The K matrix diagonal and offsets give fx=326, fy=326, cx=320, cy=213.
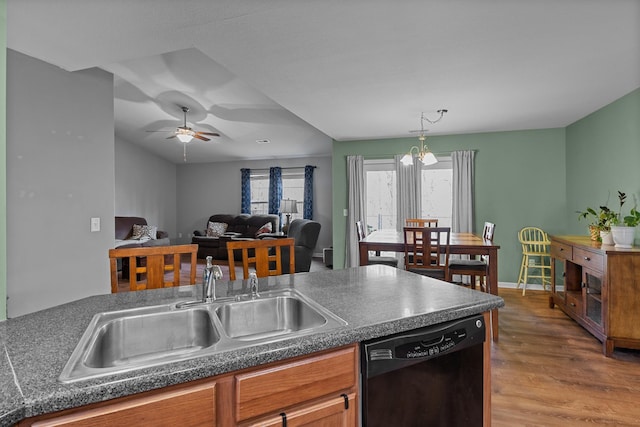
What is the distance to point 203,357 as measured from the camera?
0.86 meters

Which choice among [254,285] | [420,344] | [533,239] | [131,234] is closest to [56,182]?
[254,285]

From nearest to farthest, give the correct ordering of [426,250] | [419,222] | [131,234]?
[426,250] < [419,222] < [131,234]

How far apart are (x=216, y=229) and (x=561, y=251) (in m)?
6.51

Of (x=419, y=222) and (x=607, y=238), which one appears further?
(x=419, y=222)

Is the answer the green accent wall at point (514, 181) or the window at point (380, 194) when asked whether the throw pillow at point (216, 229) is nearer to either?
the window at point (380, 194)

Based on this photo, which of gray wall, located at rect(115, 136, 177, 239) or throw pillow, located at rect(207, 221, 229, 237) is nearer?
gray wall, located at rect(115, 136, 177, 239)

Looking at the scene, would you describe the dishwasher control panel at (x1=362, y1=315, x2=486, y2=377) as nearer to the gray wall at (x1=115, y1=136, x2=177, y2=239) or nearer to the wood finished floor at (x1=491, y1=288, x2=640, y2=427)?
the wood finished floor at (x1=491, y1=288, x2=640, y2=427)

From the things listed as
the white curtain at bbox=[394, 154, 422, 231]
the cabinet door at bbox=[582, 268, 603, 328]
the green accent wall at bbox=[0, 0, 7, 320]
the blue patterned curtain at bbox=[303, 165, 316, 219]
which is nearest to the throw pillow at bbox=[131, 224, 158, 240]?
the blue patterned curtain at bbox=[303, 165, 316, 219]

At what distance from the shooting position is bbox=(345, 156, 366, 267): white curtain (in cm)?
546

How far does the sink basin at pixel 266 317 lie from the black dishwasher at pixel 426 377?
30 cm

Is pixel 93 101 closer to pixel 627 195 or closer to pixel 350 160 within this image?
pixel 350 160

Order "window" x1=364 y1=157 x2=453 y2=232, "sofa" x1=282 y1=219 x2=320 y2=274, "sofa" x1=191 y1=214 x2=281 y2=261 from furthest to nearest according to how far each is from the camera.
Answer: "sofa" x1=191 y1=214 x2=281 y2=261, "sofa" x1=282 y1=219 x2=320 y2=274, "window" x1=364 y1=157 x2=453 y2=232

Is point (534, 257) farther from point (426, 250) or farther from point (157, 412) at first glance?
point (157, 412)

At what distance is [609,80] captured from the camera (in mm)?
2938
